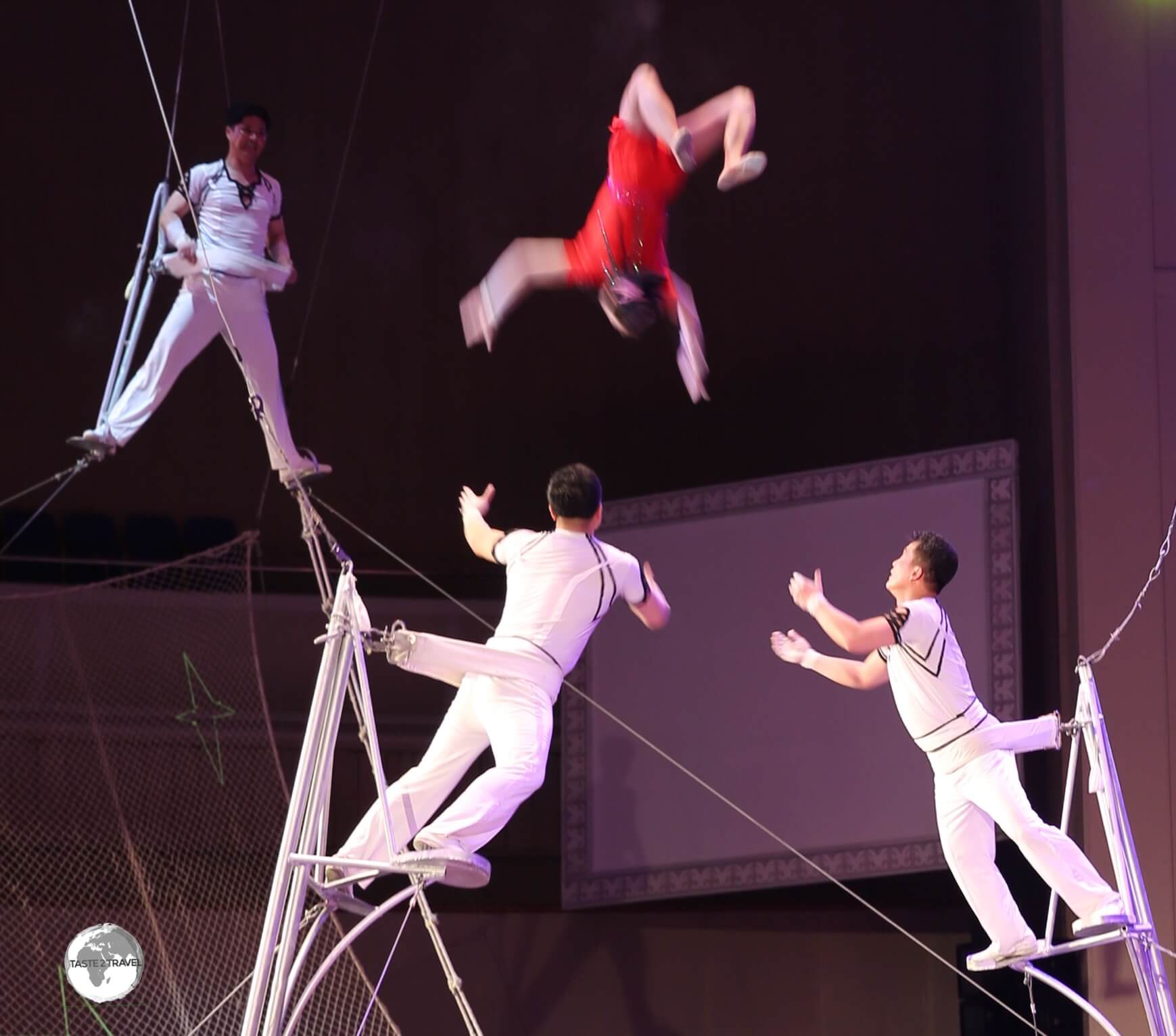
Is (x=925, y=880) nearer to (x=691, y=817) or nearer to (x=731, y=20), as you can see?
(x=691, y=817)

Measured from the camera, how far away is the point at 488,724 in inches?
180

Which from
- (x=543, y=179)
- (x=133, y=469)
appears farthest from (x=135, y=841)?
(x=543, y=179)

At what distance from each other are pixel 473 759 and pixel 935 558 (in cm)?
145

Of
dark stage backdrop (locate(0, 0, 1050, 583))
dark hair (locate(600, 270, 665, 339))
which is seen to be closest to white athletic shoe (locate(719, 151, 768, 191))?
dark hair (locate(600, 270, 665, 339))

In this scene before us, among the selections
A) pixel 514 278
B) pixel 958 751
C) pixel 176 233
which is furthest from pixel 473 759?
pixel 176 233

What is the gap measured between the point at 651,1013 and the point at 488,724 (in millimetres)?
3976

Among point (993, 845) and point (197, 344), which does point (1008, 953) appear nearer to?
point (993, 845)

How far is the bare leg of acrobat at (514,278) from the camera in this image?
17.8 feet

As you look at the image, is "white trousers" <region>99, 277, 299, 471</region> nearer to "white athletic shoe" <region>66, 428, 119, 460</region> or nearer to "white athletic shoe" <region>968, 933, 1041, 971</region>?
"white athletic shoe" <region>66, 428, 119, 460</region>

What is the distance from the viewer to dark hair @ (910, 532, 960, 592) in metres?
4.82

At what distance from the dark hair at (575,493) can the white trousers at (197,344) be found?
1.55 m

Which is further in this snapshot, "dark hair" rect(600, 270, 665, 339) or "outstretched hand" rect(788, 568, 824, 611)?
"dark hair" rect(600, 270, 665, 339)

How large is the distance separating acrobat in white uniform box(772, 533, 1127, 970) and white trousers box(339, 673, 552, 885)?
2.37 ft

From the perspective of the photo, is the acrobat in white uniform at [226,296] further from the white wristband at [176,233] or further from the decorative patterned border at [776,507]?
the decorative patterned border at [776,507]
